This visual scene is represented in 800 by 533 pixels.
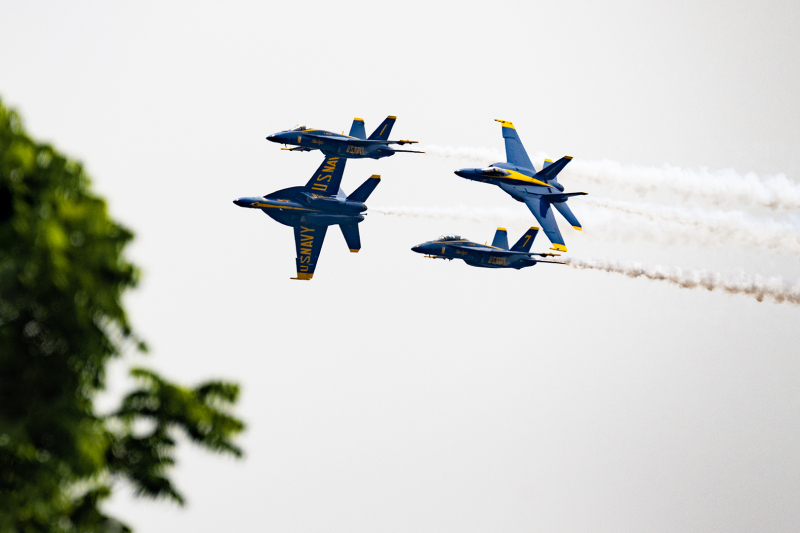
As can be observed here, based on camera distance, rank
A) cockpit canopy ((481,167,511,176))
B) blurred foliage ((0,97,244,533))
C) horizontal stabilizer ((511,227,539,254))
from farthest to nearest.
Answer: horizontal stabilizer ((511,227,539,254)), cockpit canopy ((481,167,511,176)), blurred foliage ((0,97,244,533))

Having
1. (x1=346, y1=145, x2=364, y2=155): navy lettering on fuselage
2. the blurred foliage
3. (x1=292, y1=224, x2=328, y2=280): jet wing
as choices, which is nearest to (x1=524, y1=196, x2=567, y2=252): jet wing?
(x1=346, y1=145, x2=364, y2=155): navy lettering on fuselage

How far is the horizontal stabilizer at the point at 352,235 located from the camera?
95.0 metres

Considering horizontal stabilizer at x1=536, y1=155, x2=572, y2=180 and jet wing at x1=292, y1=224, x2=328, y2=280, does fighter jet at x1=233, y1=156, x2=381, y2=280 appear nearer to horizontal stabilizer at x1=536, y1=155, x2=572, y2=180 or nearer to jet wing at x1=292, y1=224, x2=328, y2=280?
jet wing at x1=292, y1=224, x2=328, y2=280

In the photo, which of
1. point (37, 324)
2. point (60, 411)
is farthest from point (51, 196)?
point (60, 411)

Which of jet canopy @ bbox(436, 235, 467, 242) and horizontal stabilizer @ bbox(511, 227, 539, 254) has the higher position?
horizontal stabilizer @ bbox(511, 227, 539, 254)

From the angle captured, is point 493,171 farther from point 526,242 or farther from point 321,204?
point 321,204

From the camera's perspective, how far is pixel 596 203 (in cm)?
9525

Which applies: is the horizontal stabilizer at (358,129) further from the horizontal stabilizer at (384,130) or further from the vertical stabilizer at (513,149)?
the vertical stabilizer at (513,149)

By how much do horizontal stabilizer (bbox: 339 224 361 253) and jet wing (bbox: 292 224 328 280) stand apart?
8.93 ft

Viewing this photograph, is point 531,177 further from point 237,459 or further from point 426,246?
point 237,459

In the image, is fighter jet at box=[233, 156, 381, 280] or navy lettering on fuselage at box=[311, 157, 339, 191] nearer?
fighter jet at box=[233, 156, 381, 280]

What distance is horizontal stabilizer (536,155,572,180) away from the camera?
295ft

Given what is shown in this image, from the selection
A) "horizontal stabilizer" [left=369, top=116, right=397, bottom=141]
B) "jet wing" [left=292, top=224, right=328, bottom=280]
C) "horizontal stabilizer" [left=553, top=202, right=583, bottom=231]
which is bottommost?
"jet wing" [left=292, top=224, right=328, bottom=280]

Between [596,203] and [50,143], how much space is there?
76.8m
